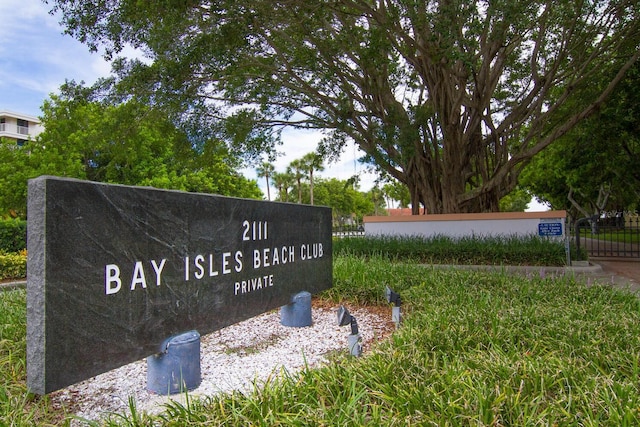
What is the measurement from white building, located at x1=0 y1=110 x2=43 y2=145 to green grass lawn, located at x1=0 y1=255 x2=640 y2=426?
62.5 meters

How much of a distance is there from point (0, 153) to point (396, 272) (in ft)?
86.8

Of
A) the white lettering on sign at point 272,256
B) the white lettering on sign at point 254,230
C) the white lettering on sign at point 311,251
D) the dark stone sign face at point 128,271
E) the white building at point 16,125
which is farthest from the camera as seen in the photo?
the white building at point 16,125

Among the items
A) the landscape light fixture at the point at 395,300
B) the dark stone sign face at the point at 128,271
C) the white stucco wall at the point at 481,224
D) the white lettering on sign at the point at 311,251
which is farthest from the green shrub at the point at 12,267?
the white stucco wall at the point at 481,224

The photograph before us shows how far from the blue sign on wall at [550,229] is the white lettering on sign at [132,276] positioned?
13.8 metres

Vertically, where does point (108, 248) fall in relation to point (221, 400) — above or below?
above

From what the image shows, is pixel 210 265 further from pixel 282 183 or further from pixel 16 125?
pixel 16 125

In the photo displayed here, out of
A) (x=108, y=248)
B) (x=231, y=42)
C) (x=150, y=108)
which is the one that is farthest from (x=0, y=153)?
(x=108, y=248)

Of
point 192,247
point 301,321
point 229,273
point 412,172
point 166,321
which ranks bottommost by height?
point 301,321

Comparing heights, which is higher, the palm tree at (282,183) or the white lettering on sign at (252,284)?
the palm tree at (282,183)

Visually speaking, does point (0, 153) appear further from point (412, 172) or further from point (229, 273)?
point (229, 273)

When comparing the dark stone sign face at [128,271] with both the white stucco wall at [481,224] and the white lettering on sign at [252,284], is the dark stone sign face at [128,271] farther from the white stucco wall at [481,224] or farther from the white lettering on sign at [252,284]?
the white stucco wall at [481,224]

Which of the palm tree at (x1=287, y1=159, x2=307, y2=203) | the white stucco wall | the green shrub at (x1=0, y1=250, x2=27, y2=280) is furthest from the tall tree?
the palm tree at (x1=287, y1=159, x2=307, y2=203)

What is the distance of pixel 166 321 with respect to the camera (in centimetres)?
314

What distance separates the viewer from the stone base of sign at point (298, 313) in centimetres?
518
